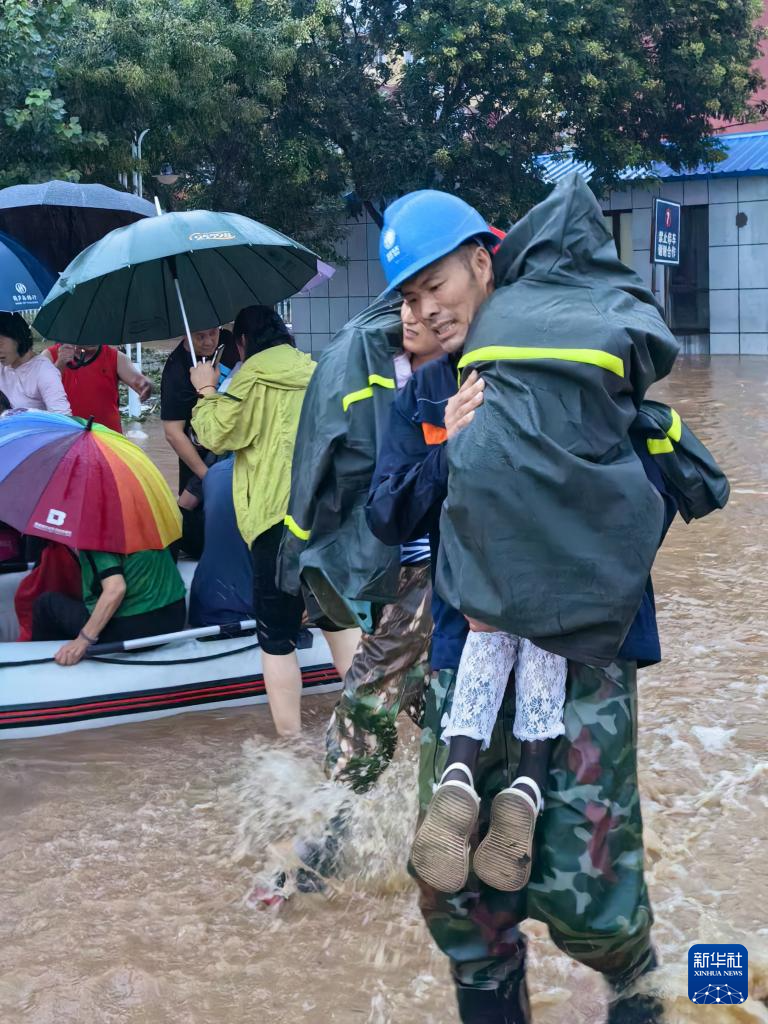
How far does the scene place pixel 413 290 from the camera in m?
2.37

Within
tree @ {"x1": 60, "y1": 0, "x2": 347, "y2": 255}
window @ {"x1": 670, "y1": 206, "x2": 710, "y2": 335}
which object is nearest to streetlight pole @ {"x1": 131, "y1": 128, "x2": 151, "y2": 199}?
tree @ {"x1": 60, "y1": 0, "x2": 347, "y2": 255}

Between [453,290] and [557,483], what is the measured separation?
1.70 ft

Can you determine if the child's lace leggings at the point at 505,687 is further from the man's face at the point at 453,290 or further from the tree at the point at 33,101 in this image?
the tree at the point at 33,101

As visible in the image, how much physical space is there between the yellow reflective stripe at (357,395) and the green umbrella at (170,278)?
1590mm

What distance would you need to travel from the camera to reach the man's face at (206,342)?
534 centimetres

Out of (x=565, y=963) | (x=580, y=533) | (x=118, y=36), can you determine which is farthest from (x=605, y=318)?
(x=118, y=36)

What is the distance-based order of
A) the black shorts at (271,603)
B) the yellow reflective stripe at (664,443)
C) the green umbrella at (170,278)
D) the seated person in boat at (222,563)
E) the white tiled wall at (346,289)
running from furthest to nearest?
the white tiled wall at (346,289) < the seated person in boat at (222,563) < the green umbrella at (170,278) < the black shorts at (271,603) < the yellow reflective stripe at (664,443)

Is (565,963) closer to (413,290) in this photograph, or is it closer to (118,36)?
(413,290)

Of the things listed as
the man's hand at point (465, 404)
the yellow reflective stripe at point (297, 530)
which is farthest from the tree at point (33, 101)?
the man's hand at point (465, 404)

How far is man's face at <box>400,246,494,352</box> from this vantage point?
234cm

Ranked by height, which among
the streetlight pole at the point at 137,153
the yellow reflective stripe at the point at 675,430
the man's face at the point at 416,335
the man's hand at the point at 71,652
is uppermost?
the streetlight pole at the point at 137,153

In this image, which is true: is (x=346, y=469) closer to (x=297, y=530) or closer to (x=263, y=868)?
(x=297, y=530)

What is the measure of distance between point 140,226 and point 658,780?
9.21 ft

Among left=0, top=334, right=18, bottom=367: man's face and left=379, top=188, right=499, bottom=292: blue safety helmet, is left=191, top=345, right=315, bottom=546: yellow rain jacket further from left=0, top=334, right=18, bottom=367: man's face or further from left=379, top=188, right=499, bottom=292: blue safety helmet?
left=0, top=334, right=18, bottom=367: man's face
